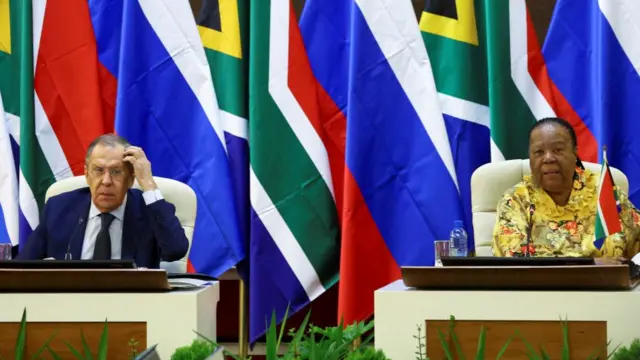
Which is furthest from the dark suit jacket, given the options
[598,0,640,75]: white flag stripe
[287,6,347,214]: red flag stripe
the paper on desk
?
[598,0,640,75]: white flag stripe

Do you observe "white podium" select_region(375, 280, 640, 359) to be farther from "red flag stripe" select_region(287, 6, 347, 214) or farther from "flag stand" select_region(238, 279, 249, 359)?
"red flag stripe" select_region(287, 6, 347, 214)

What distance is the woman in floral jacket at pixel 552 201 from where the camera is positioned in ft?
11.5

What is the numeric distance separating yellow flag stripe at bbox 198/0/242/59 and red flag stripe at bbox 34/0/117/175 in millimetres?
563

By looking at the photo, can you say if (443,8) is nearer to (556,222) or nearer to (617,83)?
(617,83)

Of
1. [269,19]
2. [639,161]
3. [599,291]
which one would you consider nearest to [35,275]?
[599,291]

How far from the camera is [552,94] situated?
4.21 m

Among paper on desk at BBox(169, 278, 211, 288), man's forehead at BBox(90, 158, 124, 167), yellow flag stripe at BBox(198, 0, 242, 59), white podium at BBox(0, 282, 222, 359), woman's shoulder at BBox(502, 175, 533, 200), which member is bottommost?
white podium at BBox(0, 282, 222, 359)

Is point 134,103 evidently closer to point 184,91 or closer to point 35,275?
point 184,91

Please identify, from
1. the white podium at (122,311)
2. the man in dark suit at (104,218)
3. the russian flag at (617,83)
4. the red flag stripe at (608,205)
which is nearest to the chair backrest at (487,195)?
the russian flag at (617,83)

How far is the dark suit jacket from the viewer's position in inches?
135

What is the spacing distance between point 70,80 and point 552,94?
2.25m

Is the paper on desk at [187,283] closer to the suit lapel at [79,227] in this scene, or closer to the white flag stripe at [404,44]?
the suit lapel at [79,227]

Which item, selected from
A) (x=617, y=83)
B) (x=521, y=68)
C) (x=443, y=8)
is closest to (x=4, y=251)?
(x=443, y=8)

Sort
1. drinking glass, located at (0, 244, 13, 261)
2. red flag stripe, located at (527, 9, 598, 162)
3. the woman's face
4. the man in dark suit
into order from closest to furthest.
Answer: drinking glass, located at (0, 244, 13, 261)
the man in dark suit
the woman's face
red flag stripe, located at (527, 9, 598, 162)
